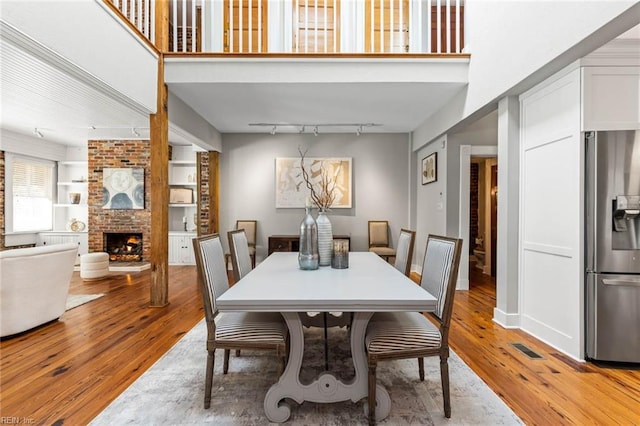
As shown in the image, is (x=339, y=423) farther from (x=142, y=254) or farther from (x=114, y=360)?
(x=142, y=254)

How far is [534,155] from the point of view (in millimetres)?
2791

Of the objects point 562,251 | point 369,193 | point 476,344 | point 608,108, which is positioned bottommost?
point 476,344

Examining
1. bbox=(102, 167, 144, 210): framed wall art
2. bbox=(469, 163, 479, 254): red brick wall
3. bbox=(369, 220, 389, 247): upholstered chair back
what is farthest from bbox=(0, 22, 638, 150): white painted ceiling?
bbox=(469, 163, 479, 254): red brick wall

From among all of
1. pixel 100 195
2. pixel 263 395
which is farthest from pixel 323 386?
pixel 100 195

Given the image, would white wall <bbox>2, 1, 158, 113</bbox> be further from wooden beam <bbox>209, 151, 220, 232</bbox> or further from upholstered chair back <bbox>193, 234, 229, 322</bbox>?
wooden beam <bbox>209, 151, 220, 232</bbox>

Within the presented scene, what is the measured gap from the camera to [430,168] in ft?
16.5

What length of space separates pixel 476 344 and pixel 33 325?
3823 mm

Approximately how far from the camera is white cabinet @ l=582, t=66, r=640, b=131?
228cm

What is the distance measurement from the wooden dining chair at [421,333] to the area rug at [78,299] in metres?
3.57

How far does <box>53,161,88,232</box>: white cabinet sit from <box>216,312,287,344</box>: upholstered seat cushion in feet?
21.8

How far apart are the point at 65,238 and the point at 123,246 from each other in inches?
46.4

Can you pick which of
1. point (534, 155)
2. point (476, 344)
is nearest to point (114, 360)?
point (476, 344)

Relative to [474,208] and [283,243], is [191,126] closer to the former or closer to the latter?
[283,243]

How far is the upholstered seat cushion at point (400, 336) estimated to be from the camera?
1.60 meters
